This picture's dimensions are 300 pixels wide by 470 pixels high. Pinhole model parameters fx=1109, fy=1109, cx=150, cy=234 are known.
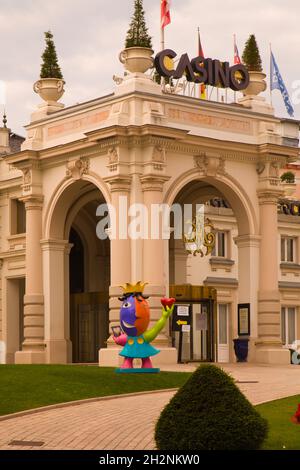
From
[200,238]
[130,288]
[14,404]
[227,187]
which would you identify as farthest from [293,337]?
[14,404]

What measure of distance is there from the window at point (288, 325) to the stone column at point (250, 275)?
19129 millimetres

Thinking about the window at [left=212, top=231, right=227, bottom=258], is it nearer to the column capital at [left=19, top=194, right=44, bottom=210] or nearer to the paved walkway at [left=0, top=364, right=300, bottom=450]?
the column capital at [left=19, top=194, right=44, bottom=210]

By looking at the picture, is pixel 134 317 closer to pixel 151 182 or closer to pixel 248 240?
pixel 151 182

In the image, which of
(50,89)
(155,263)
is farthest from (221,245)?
(155,263)

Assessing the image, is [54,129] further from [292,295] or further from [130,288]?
[292,295]

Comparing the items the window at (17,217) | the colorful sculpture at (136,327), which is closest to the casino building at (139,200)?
the window at (17,217)

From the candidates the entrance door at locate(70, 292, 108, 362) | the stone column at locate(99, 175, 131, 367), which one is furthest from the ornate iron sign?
the stone column at locate(99, 175, 131, 367)

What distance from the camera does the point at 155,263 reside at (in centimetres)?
4141

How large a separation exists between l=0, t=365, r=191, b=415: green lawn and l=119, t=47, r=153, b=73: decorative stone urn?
1354 centimetres

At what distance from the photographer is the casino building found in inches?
1639

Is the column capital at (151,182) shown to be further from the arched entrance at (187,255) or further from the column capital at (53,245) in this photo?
the column capital at (53,245)

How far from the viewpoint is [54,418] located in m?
22.5

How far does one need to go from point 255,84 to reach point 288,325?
21077mm
